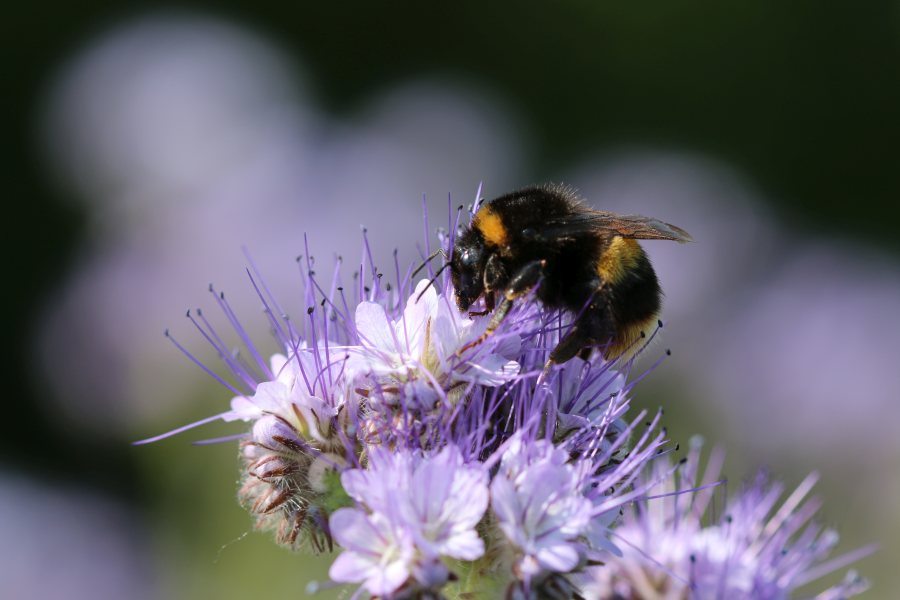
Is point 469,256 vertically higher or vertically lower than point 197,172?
higher

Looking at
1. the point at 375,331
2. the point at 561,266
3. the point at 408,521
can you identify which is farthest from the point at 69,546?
the point at 408,521

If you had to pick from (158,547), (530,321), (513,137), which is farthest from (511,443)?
(513,137)

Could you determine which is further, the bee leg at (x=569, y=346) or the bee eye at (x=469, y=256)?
the bee eye at (x=469, y=256)

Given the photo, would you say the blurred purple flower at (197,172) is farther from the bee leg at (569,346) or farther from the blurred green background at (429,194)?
the bee leg at (569,346)

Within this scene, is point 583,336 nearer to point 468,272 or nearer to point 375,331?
point 468,272

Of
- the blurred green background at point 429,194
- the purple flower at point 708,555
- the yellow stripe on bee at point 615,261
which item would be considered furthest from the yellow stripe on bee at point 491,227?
the blurred green background at point 429,194

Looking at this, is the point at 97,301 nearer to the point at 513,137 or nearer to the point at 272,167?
the point at 272,167
